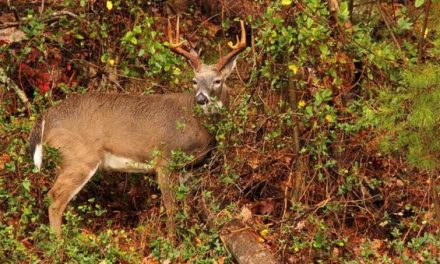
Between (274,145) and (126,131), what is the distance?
1.39m

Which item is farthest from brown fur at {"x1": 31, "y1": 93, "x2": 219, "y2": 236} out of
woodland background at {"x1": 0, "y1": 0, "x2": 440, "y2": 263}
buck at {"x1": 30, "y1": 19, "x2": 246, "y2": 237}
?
woodland background at {"x1": 0, "y1": 0, "x2": 440, "y2": 263}

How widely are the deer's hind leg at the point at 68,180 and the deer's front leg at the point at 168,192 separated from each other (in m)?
0.65

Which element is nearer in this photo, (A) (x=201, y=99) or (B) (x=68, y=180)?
(A) (x=201, y=99)

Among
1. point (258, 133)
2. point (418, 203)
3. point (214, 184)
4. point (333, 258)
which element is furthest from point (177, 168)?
point (418, 203)

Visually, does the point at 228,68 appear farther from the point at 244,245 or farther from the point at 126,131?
the point at 244,245

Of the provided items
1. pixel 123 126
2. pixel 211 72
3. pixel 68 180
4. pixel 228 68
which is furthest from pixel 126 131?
pixel 228 68

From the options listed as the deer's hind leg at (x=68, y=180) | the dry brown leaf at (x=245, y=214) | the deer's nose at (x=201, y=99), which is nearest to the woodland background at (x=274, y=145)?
the dry brown leaf at (x=245, y=214)

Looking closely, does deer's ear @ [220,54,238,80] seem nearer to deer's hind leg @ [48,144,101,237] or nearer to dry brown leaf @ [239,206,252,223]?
dry brown leaf @ [239,206,252,223]

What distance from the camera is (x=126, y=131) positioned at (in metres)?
8.88

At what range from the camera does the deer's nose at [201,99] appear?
27.8 ft

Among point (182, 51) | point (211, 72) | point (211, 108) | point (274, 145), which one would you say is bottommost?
point (274, 145)

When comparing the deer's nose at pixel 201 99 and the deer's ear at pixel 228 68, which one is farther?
the deer's ear at pixel 228 68

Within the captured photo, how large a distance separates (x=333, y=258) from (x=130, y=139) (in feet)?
7.40

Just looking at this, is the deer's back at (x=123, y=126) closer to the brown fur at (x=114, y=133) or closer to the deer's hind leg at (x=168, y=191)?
the brown fur at (x=114, y=133)
